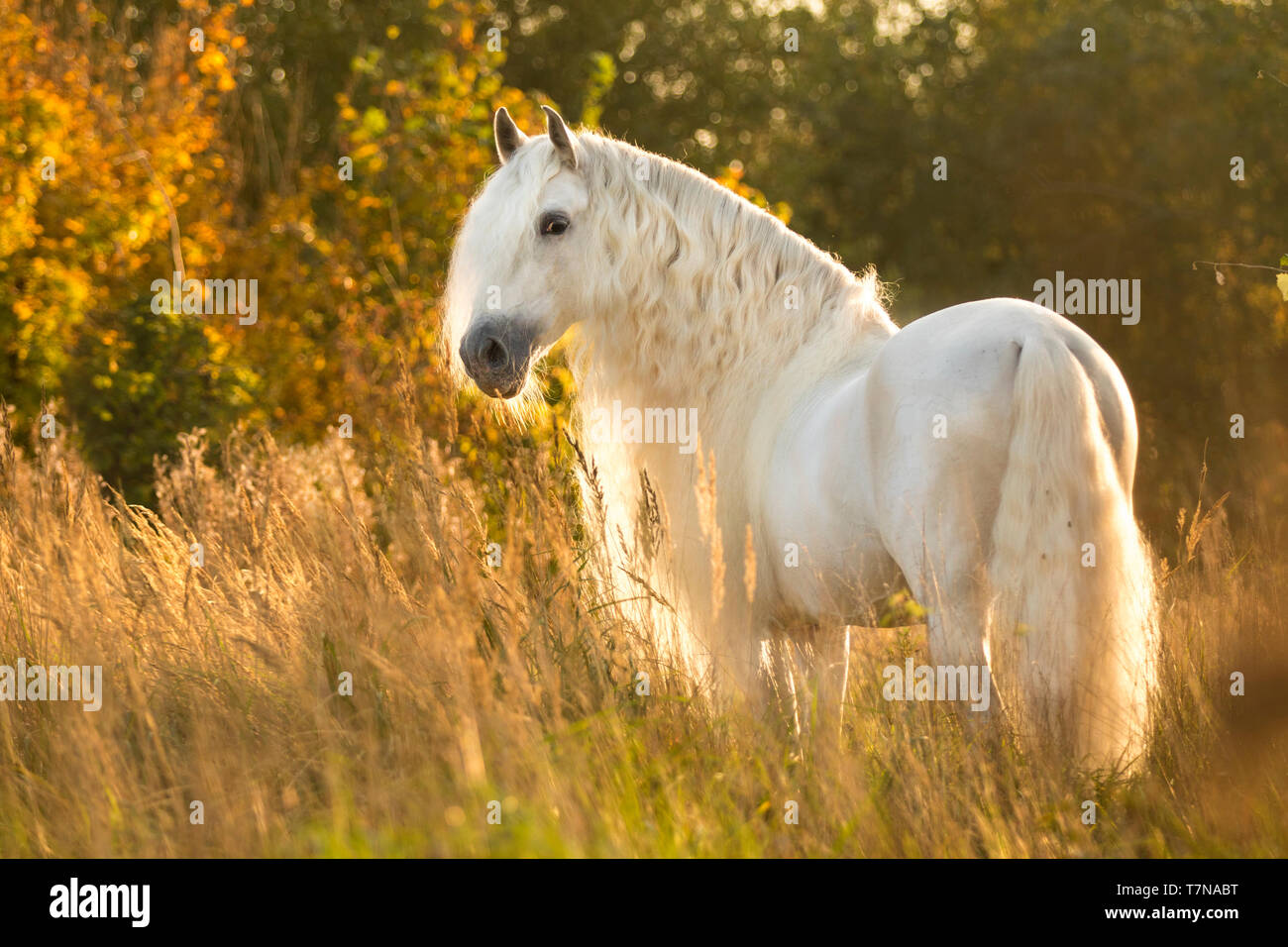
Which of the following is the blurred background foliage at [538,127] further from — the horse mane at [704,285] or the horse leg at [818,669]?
the horse leg at [818,669]

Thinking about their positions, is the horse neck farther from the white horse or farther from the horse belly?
the horse belly

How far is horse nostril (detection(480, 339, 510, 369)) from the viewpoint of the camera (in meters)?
3.40

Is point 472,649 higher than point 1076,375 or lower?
lower

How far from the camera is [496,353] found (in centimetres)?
342

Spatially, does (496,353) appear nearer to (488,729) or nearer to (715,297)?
(715,297)

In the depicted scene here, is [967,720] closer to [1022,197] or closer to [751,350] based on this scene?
[751,350]

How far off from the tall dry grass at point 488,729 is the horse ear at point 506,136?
0.98 metres

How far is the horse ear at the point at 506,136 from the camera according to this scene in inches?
147

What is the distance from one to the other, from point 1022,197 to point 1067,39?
2.21m

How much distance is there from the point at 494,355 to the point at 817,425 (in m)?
0.94

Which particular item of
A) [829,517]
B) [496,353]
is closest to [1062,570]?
[829,517]

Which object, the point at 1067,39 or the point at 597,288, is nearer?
the point at 597,288

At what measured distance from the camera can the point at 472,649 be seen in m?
2.80
